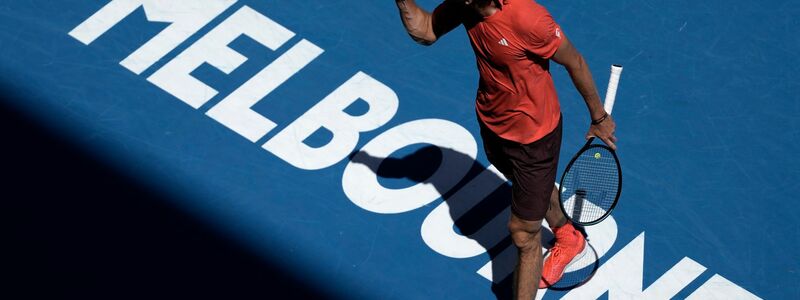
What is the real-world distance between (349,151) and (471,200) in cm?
102

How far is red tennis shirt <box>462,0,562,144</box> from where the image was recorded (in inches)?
271

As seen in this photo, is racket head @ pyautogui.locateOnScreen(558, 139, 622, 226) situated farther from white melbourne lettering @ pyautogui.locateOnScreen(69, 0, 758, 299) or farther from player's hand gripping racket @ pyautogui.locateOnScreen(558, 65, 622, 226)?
white melbourne lettering @ pyautogui.locateOnScreen(69, 0, 758, 299)

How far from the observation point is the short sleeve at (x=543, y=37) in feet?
22.5

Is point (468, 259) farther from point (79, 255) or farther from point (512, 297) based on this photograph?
point (79, 255)

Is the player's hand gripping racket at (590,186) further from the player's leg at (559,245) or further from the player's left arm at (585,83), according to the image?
the player's left arm at (585,83)

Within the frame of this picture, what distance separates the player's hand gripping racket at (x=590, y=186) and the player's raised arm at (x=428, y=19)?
4.60 feet

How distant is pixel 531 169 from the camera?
7.58 m

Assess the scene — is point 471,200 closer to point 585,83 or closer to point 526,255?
point 526,255

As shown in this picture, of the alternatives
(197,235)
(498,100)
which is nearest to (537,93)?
(498,100)

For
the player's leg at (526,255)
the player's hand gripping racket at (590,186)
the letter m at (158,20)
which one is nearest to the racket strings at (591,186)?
the player's hand gripping racket at (590,186)

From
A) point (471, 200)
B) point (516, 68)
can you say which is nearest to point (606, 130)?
point (516, 68)

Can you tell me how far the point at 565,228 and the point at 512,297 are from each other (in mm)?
640

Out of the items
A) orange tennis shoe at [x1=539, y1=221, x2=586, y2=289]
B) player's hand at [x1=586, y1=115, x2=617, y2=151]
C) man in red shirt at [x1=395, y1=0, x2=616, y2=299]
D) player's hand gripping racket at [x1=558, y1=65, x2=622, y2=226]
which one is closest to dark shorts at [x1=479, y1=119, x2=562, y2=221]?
man in red shirt at [x1=395, y1=0, x2=616, y2=299]

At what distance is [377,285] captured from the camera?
8398mm
